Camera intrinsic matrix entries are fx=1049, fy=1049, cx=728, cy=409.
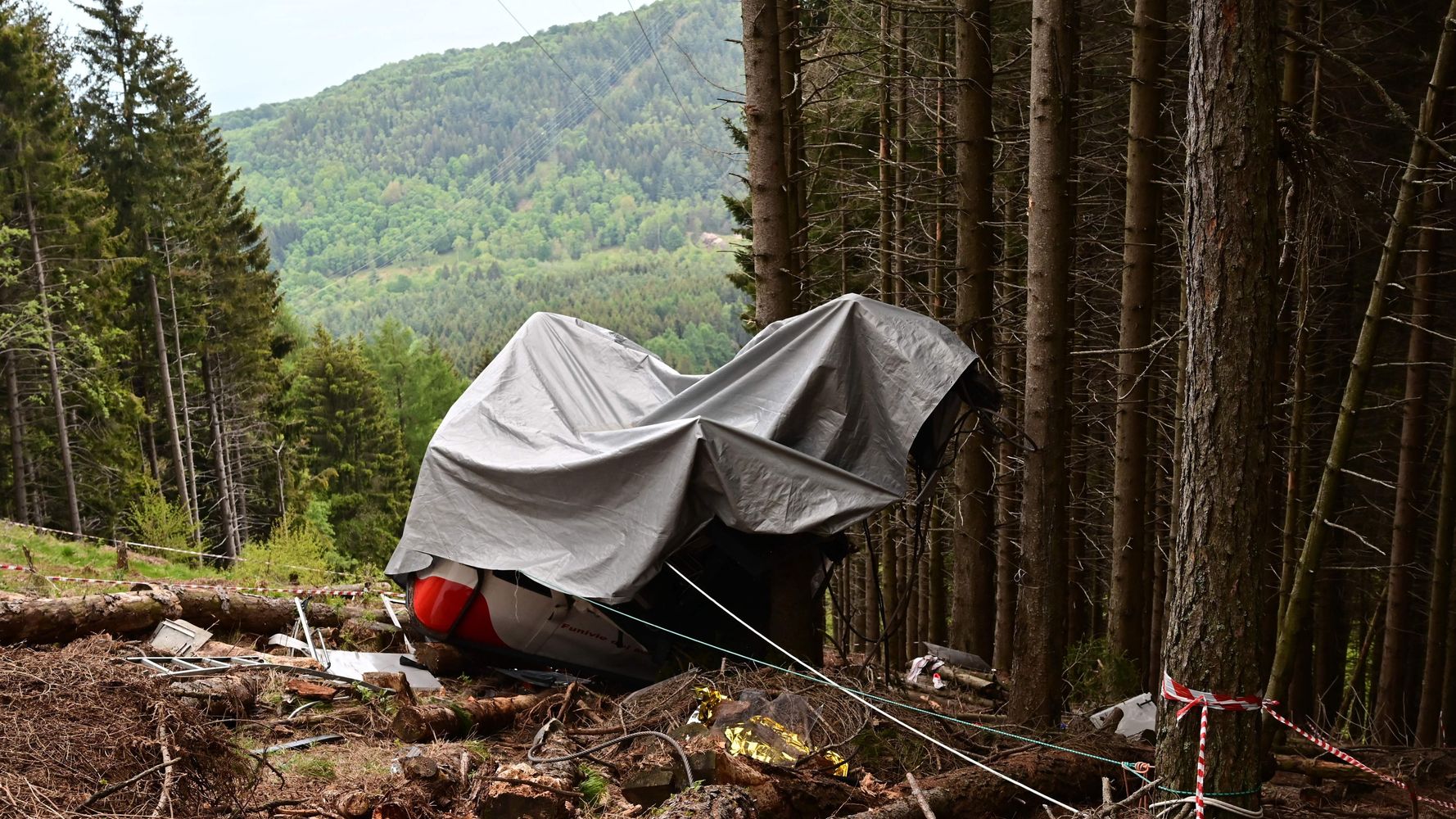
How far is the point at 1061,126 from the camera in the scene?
668 cm

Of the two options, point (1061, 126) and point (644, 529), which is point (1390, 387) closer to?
point (1061, 126)

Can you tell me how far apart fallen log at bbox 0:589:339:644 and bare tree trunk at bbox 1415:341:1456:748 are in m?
9.65

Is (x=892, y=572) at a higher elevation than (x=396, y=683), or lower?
lower

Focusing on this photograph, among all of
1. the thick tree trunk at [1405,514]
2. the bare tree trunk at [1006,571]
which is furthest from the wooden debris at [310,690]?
the thick tree trunk at [1405,514]

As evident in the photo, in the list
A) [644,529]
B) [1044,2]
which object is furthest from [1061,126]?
[644,529]

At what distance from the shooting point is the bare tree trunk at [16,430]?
82.9 ft

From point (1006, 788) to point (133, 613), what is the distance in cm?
629

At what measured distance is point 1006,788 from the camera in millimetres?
5000

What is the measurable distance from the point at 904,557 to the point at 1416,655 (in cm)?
630

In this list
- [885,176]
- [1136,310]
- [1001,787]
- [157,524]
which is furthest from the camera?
[157,524]

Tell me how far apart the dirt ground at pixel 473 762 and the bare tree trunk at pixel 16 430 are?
74.5ft

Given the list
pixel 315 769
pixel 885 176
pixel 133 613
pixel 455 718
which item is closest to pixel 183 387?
pixel 885 176

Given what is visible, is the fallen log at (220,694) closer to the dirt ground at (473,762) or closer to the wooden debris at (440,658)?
the dirt ground at (473,762)

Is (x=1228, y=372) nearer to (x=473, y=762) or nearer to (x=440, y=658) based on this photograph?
(x=473, y=762)
